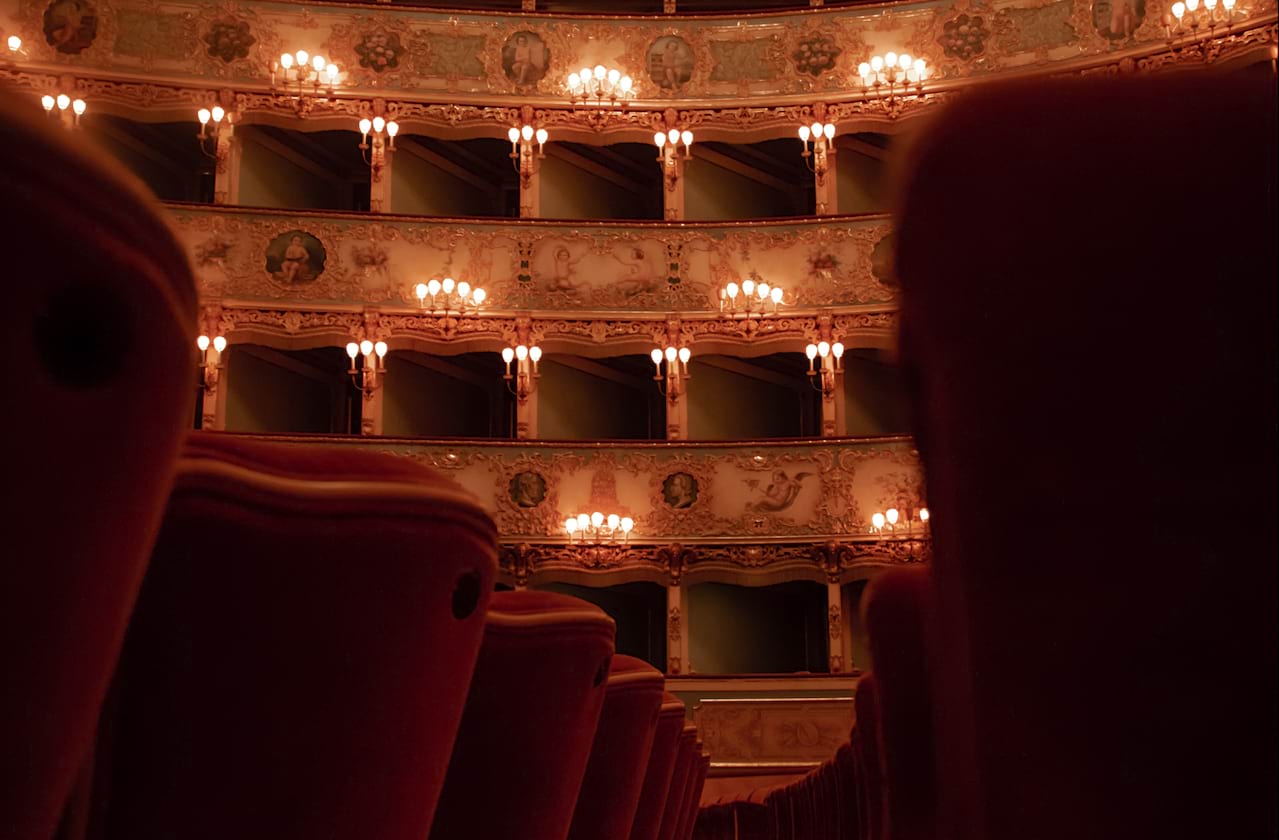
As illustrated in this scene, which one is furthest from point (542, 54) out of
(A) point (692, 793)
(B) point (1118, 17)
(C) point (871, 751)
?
(C) point (871, 751)

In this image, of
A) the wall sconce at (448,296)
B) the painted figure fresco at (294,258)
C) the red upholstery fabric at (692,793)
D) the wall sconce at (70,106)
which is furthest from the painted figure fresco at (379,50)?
the red upholstery fabric at (692,793)

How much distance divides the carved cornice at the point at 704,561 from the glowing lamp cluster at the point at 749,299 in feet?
9.54

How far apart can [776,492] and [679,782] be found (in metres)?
12.8

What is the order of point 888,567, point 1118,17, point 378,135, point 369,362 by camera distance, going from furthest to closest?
point 378,135, point 1118,17, point 369,362, point 888,567

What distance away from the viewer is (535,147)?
20.0m

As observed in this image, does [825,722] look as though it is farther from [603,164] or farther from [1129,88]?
[1129,88]

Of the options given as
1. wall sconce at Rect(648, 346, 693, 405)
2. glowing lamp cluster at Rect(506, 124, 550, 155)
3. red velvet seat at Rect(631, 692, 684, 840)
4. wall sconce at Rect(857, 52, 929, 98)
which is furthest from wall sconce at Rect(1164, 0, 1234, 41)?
red velvet seat at Rect(631, 692, 684, 840)

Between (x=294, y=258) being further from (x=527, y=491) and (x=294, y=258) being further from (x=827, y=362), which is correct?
(x=827, y=362)

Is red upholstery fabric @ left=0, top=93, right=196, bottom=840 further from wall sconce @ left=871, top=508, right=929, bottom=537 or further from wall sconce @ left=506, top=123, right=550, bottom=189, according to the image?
wall sconce @ left=506, top=123, right=550, bottom=189

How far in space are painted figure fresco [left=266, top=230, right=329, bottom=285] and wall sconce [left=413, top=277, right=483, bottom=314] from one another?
3.98 ft

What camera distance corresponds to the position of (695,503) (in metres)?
17.7

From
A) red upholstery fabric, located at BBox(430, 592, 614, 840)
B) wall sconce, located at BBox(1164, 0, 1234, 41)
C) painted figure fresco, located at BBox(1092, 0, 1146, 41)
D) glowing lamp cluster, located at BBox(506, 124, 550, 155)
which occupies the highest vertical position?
painted figure fresco, located at BBox(1092, 0, 1146, 41)

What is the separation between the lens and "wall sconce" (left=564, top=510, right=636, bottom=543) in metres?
17.3

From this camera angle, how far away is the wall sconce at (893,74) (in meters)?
19.1
